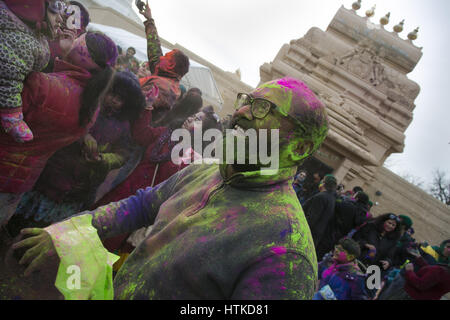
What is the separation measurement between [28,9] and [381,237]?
4992mm

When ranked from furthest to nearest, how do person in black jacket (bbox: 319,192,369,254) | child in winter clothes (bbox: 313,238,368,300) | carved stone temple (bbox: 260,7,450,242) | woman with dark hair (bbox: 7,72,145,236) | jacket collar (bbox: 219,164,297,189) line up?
1. carved stone temple (bbox: 260,7,450,242)
2. person in black jacket (bbox: 319,192,369,254)
3. child in winter clothes (bbox: 313,238,368,300)
4. woman with dark hair (bbox: 7,72,145,236)
5. jacket collar (bbox: 219,164,297,189)

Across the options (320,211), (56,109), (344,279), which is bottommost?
(344,279)

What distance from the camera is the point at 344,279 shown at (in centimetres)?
300

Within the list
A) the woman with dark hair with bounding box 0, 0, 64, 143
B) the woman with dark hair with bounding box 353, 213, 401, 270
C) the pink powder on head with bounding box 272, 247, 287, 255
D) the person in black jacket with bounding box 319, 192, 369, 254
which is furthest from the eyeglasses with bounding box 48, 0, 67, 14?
the woman with dark hair with bounding box 353, 213, 401, 270

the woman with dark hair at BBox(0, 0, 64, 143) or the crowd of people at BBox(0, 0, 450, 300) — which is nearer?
the crowd of people at BBox(0, 0, 450, 300)

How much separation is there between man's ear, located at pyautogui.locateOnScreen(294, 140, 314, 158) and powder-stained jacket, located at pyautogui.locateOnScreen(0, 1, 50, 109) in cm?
164

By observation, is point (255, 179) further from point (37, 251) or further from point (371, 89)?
point (371, 89)

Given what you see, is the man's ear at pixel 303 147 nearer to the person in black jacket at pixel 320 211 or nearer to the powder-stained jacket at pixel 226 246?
the powder-stained jacket at pixel 226 246

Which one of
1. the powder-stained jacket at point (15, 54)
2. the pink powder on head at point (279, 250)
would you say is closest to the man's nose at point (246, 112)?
the pink powder on head at point (279, 250)

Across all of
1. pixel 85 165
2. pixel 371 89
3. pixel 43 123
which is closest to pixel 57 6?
pixel 43 123

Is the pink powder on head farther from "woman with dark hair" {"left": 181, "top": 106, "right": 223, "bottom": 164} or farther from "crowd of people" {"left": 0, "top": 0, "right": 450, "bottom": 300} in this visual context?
"woman with dark hair" {"left": 181, "top": 106, "right": 223, "bottom": 164}

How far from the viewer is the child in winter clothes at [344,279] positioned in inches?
113

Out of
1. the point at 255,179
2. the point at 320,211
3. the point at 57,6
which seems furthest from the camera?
the point at 320,211

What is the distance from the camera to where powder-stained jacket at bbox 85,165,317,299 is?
95cm
